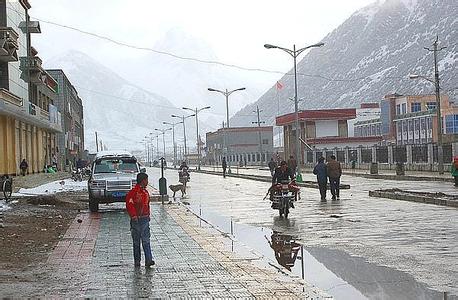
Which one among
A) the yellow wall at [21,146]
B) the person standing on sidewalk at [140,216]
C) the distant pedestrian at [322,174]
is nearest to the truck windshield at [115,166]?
the distant pedestrian at [322,174]

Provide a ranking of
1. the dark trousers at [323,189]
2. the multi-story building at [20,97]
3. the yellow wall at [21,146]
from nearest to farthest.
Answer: the dark trousers at [323,189], the multi-story building at [20,97], the yellow wall at [21,146]

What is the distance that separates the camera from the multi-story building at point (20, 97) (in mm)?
44009

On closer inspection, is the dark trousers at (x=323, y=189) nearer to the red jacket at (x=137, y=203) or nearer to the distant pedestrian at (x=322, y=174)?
the distant pedestrian at (x=322, y=174)

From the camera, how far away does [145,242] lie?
12.0 m

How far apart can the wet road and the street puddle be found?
13 mm

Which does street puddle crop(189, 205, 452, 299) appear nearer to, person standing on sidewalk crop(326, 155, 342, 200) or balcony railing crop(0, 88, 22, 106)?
person standing on sidewalk crop(326, 155, 342, 200)

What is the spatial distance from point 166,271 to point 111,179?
14.6m

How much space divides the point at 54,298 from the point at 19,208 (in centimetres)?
1616

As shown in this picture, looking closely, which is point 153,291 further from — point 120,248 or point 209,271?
point 120,248

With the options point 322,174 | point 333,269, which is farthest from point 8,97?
point 333,269

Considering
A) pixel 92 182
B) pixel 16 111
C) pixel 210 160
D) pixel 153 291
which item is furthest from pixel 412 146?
pixel 210 160

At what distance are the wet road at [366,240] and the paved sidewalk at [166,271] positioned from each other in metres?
0.80

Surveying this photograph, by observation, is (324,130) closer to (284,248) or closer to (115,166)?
(115,166)

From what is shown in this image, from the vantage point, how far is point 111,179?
25.7 metres
